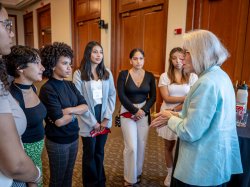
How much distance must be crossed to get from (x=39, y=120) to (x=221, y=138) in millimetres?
1083

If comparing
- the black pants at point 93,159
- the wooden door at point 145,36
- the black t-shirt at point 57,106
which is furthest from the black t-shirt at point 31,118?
the wooden door at point 145,36

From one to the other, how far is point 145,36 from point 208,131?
3666 mm

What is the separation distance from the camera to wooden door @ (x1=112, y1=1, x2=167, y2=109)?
4215 millimetres

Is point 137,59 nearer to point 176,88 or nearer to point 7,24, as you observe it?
point 176,88

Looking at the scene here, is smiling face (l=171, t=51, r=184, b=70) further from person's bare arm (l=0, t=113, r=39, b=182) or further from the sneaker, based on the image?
person's bare arm (l=0, t=113, r=39, b=182)

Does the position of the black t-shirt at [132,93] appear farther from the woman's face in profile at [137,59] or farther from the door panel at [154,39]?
the door panel at [154,39]

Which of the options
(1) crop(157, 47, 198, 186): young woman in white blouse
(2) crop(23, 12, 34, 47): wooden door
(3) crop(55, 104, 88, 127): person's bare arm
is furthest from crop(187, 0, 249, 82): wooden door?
(2) crop(23, 12, 34, 47): wooden door

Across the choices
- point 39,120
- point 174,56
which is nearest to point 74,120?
point 39,120

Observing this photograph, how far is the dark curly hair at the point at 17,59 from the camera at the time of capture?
137 cm

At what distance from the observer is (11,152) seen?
78 centimetres

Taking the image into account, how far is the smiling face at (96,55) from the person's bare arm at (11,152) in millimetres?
1313

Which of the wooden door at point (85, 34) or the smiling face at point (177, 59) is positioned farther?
the wooden door at point (85, 34)

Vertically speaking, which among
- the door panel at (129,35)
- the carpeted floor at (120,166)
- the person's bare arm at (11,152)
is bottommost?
the carpeted floor at (120,166)

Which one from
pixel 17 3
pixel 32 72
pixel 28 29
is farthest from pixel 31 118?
pixel 28 29
